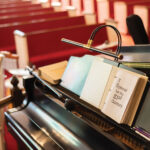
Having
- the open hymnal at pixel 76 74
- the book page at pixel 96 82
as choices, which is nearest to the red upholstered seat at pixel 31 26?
the open hymnal at pixel 76 74

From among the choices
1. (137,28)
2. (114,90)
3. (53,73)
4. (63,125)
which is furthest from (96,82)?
(137,28)

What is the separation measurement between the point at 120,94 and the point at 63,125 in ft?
2.02

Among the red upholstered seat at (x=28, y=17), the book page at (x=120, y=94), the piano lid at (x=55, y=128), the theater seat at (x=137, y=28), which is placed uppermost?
the red upholstered seat at (x=28, y=17)

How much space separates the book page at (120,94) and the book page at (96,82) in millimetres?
107

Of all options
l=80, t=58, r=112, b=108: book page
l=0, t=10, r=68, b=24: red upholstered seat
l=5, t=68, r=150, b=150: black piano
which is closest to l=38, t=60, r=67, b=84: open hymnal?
l=5, t=68, r=150, b=150: black piano

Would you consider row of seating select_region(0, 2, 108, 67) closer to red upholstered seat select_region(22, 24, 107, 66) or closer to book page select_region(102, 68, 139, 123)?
red upholstered seat select_region(22, 24, 107, 66)

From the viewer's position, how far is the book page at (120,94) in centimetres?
142

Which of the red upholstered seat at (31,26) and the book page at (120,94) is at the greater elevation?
the red upholstered seat at (31,26)

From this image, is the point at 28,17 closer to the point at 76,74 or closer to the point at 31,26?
the point at 31,26

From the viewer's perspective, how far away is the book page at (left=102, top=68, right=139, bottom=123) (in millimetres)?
1421

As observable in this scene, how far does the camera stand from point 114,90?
59.2 inches

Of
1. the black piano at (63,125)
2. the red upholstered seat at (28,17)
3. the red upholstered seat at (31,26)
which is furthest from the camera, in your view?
the red upholstered seat at (28,17)

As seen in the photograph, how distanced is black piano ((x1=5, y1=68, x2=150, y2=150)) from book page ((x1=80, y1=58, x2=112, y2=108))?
2.2 inches

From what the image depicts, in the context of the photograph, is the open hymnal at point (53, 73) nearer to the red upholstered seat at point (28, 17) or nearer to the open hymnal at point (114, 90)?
the open hymnal at point (114, 90)
